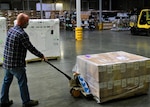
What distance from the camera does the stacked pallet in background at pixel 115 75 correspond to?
14.2 feet

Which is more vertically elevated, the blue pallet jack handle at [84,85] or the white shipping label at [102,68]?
the white shipping label at [102,68]

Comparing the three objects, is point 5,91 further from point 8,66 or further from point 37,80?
point 37,80

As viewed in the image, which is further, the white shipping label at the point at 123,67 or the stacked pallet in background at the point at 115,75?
the white shipping label at the point at 123,67

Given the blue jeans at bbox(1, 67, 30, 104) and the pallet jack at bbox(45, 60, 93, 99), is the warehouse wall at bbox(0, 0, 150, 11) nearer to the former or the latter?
the pallet jack at bbox(45, 60, 93, 99)

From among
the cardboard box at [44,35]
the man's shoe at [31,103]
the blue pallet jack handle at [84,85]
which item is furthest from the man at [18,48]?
the cardboard box at [44,35]

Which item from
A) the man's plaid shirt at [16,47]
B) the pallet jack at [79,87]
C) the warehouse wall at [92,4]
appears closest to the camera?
the man's plaid shirt at [16,47]

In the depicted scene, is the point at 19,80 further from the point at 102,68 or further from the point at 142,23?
the point at 142,23

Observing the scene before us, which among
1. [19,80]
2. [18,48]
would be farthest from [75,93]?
[18,48]

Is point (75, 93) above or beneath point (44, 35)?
beneath

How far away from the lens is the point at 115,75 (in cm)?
443

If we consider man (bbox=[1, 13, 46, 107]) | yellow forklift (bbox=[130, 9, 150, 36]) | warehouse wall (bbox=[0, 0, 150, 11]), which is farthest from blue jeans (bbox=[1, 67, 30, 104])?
warehouse wall (bbox=[0, 0, 150, 11])

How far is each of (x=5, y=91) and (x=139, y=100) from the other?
2543 millimetres

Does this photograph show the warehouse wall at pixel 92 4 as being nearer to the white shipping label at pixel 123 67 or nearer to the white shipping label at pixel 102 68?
the white shipping label at pixel 123 67

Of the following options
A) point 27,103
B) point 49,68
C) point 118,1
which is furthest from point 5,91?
A: point 118,1
